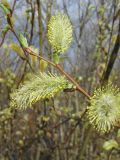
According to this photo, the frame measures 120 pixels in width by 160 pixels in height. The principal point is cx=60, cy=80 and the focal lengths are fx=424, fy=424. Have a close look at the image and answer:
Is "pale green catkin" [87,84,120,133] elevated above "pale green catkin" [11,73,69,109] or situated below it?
below

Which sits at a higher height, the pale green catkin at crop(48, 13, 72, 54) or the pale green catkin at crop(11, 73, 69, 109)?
the pale green catkin at crop(48, 13, 72, 54)

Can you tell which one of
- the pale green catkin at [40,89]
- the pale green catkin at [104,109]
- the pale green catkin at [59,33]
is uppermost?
the pale green catkin at [59,33]

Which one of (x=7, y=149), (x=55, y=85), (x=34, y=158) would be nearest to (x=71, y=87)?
(x=55, y=85)

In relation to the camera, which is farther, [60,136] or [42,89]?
[60,136]

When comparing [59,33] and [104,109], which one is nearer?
[104,109]

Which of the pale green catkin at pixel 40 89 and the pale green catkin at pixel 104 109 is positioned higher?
the pale green catkin at pixel 40 89

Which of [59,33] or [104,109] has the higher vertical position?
[59,33]

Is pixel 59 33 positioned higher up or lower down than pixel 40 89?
higher up

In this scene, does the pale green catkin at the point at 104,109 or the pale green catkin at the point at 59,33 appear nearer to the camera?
the pale green catkin at the point at 104,109

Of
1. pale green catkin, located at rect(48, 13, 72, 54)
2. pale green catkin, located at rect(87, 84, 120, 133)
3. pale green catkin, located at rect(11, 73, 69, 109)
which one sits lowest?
pale green catkin, located at rect(87, 84, 120, 133)

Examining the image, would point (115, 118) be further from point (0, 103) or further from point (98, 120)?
point (0, 103)

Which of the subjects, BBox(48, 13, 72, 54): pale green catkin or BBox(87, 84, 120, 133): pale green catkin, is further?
BBox(48, 13, 72, 54): pale green catkin
